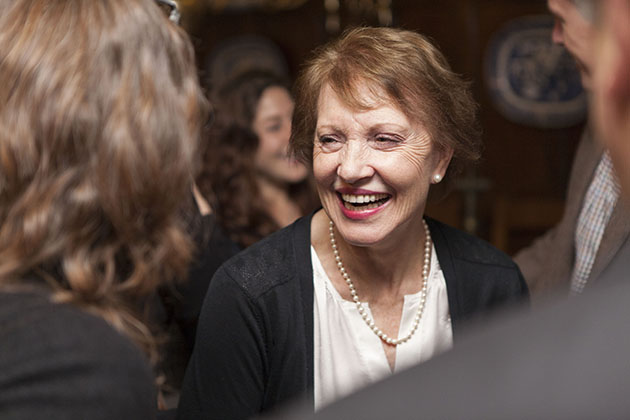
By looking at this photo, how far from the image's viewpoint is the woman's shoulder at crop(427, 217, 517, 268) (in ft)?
6.73

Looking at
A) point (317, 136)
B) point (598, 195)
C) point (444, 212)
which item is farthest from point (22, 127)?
point (444, 212)

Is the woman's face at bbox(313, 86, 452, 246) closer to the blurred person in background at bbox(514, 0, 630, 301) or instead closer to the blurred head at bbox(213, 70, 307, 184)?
the blurred person in background at bbox(514, 0, 630, 301)

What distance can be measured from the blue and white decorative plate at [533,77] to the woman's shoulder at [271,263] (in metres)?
4.34

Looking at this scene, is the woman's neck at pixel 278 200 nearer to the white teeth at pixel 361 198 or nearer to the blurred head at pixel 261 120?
the blurred head at pixel 261 120

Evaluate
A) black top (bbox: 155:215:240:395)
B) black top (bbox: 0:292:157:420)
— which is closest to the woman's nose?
black top (bbox: 155:215:240:395)

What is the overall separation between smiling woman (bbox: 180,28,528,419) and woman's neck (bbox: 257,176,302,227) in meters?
1.38

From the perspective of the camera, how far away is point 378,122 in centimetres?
183

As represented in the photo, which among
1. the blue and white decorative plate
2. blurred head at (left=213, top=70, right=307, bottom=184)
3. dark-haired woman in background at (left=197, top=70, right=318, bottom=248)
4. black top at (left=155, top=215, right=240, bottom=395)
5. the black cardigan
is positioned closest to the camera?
the black cardigan

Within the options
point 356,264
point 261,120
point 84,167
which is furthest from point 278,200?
point 84,167

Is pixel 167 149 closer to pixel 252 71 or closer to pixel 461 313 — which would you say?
pixel 461 313

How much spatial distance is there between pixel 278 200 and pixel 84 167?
8.06 ft

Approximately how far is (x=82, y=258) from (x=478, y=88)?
17.4 ft

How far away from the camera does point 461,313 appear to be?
77.3 inches

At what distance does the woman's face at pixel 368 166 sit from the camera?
184cm
